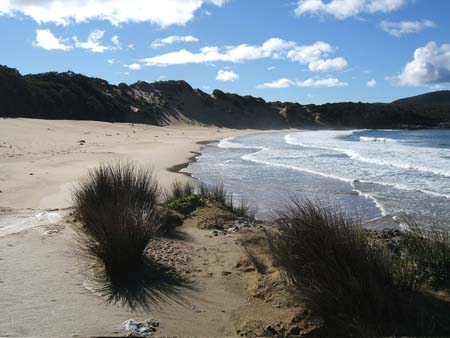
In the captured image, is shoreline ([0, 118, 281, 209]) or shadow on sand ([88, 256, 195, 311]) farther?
shoreline ([0, 118, 281, 209])

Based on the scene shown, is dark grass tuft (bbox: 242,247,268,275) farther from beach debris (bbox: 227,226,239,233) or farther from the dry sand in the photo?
beach debris (bbox: 227,226,239,233)

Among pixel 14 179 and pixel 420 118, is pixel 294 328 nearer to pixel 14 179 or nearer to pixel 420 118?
pixel 14 179

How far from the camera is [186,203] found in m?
8.55

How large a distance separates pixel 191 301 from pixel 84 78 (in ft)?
199

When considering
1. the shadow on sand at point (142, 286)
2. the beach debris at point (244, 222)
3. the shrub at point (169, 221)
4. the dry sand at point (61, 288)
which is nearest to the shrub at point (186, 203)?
the shrub at point (169, 221)

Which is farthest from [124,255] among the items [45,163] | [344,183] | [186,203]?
[45,163]

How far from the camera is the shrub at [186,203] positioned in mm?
8367

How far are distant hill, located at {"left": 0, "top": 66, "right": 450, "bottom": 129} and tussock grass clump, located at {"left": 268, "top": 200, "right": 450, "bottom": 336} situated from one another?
144 ft

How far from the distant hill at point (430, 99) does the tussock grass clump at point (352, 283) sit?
503ft

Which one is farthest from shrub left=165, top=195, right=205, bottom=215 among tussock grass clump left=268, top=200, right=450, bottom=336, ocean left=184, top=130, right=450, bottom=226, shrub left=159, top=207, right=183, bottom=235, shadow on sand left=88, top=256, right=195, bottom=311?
tussock grass clump left=268, top=200, right=450, bottom=336

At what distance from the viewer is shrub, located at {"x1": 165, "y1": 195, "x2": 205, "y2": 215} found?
8367 mm

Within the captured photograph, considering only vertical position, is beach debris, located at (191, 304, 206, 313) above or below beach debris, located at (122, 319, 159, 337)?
below

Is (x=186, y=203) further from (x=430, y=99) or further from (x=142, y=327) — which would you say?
(x=430, y=99)

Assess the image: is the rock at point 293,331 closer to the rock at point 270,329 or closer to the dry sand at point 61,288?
the rock at point 270,329
